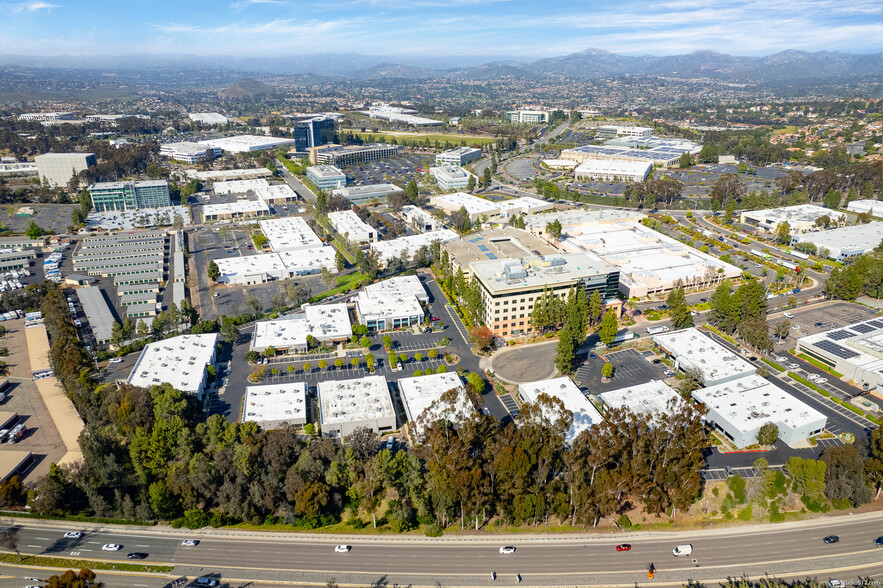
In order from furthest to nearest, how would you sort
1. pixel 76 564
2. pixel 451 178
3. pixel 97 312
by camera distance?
pixel 451 178, pixel 97 312, pixel 76 564

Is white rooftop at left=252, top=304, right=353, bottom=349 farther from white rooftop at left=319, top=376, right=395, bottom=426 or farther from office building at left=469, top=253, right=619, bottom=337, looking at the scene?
office building at left=469, top=253, right=619, bottom=337

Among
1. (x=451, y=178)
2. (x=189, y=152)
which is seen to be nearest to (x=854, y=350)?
(x=451, y=178)

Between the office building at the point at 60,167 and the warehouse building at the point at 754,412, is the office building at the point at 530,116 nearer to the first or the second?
the office building at the point at 60,167

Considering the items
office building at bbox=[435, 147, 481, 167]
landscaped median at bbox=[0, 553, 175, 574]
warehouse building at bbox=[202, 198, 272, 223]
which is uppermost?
office building at bbox=[435, 147, 481, 167]

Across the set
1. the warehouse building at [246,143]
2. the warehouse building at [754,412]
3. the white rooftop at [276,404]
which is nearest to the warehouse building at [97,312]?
the white rooftop at [276,404]

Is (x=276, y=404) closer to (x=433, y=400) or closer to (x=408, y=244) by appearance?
(x=433, y=400)

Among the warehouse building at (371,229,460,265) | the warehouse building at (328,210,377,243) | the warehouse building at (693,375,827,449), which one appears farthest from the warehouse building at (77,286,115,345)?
the warehouse building at (693,375,827,449)

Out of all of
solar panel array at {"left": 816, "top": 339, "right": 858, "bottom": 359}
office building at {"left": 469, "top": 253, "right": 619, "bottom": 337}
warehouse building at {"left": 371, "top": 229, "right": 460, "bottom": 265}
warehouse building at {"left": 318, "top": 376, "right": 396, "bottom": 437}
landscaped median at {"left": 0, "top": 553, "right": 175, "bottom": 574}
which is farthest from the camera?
warehouse building at {"left": 371, "top": 229, "right": 460, "bottom": 265}
